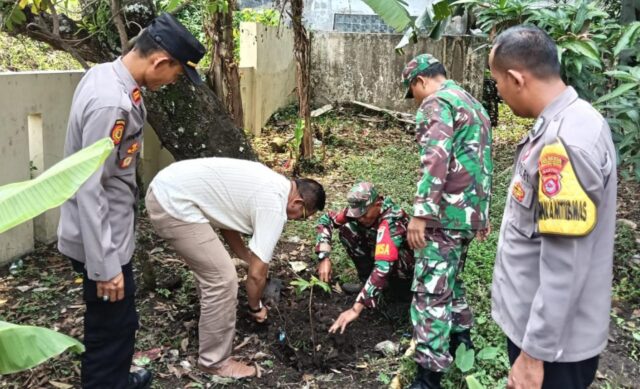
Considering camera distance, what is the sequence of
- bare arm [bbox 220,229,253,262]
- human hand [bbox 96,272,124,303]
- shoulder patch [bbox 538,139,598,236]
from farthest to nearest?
1. bare arm [bbox 220,229,253,262]
2. human hand [bbox 96,272,124,303]
3. shoulder patch [bbox 538,139,598,236]

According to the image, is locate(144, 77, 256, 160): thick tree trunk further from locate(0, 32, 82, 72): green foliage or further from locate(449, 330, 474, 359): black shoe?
locate(0, 32, 82, 72): green foliage

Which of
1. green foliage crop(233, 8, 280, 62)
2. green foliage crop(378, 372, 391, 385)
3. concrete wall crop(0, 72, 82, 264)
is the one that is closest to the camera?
green foliage crop(378, 372, 391, 385)

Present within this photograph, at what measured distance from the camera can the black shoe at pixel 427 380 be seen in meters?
3.04

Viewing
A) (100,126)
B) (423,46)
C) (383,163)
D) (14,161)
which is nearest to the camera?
(100,126)

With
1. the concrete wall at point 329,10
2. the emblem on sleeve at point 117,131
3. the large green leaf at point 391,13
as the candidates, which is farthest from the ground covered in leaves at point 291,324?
the concrete wall at point 329,10

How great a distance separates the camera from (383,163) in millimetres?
7715

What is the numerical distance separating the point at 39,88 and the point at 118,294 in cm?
263

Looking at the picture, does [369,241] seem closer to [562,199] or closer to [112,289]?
[112,289]

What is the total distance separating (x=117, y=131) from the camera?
7.98 feet

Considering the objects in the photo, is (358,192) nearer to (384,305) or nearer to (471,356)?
(384,305)

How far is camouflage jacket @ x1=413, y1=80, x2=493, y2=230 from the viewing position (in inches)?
117

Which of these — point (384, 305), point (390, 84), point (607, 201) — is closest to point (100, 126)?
point (607, 201)

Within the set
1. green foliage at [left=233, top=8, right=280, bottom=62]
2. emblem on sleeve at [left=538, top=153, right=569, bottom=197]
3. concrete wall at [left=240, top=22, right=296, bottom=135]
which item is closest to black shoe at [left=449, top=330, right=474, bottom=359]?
emblem on sleeve at [left=538, top=153, right=569, bottom=197]

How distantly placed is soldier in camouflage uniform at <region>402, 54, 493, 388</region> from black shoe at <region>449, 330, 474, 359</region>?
0.75ft
